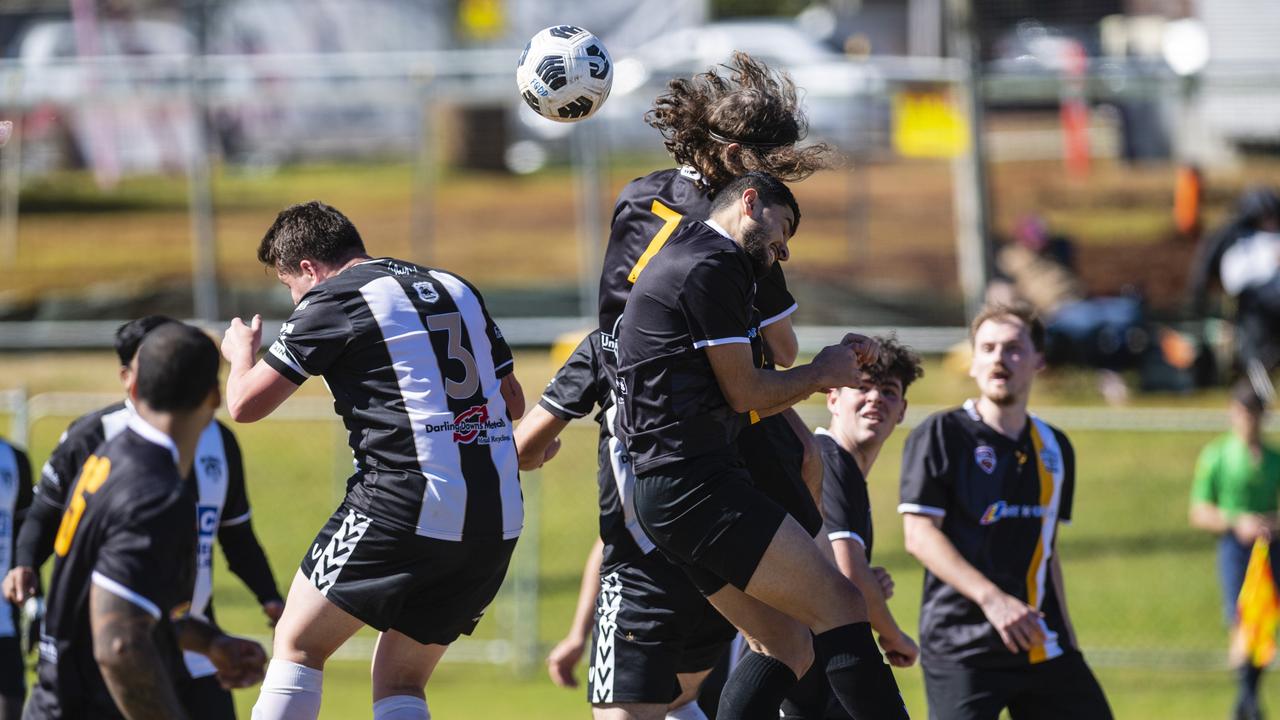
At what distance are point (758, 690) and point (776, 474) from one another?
676 millimetres

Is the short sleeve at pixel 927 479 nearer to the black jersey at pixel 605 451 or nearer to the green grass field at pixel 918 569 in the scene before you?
the black jersey at pixel 605 451

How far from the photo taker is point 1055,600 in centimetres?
598

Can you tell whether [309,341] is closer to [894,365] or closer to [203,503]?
[203,503]

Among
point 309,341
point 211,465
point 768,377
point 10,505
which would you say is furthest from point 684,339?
point 10,505

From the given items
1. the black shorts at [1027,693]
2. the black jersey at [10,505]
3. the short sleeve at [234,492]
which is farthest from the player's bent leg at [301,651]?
the black shorts at [1027,693]

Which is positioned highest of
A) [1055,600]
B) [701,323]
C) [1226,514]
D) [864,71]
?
[864,71]

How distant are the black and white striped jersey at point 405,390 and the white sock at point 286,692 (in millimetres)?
540

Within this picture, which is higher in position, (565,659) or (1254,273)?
(1254,273)

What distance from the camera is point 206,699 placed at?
600 centimetres

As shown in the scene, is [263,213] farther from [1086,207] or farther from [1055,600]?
[1055,600]

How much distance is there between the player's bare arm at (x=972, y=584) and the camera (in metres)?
5.55

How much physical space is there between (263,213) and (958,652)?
15.7m

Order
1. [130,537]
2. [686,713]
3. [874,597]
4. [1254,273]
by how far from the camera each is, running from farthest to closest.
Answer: [1254,273] → [686,713] → [874,597] → [130,537]

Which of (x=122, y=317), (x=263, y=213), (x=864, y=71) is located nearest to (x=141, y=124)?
(x=263, y=213)
